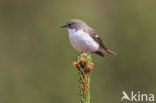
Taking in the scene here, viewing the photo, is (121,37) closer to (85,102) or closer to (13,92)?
(13,92)

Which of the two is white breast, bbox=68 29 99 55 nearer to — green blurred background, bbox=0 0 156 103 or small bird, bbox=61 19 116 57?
small bird, bbox=61 19 116 57

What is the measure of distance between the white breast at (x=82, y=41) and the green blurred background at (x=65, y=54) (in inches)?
113

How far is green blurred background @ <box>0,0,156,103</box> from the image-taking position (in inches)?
462

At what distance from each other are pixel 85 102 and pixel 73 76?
5909mm

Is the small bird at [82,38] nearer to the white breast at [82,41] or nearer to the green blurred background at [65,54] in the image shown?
the white breast at [82,41]

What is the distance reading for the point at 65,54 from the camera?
12.2 meters

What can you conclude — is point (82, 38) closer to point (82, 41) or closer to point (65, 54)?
point (82, 41)

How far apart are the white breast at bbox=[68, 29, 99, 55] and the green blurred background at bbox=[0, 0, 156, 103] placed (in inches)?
113

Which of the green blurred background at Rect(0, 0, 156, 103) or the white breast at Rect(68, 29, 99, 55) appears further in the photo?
the green blurred background at Rect(0, 0, 156, 103)

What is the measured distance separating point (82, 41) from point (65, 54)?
387 centimetres

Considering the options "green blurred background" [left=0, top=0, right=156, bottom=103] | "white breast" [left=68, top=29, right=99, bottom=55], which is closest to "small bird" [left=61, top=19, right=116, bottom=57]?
"white breast" [left=68, top=29, right=99, bottom=55]

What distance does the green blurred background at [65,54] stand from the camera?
462 inches

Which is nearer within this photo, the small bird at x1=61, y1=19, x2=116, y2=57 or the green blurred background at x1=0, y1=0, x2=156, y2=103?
the small bird at x1=61, y1=19, x2=116, y2=57

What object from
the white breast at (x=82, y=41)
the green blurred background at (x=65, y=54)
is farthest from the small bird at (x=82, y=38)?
the green blurred background at (x=65, y=54)
